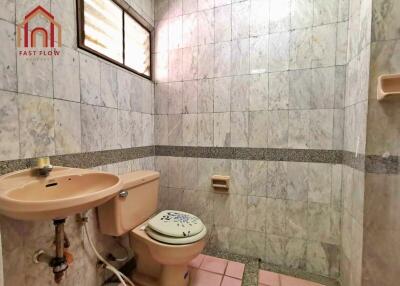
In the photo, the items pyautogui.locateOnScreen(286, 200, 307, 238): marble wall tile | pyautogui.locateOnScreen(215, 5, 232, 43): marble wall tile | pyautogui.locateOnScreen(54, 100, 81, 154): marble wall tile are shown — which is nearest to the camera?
pyautogui.locateOnScreen(54, 100, 81, 154): marble wall tile

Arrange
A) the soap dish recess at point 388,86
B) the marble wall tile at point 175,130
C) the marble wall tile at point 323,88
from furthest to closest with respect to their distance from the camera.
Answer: the marble wall tile at point 175,130 < the marble wall tile at point 323,88 < the soap dish recess at point 388,86

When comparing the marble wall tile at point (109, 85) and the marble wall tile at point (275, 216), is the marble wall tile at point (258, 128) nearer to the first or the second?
the marble wall tile at point (275, 216)

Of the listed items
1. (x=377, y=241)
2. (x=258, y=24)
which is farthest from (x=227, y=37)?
(x=377, y=241)

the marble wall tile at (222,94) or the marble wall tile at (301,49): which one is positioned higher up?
the marble wall tile at (301,49)

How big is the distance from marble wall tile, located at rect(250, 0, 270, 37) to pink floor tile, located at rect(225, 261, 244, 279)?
190 cm

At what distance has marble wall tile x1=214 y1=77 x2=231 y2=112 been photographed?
5.49 feet

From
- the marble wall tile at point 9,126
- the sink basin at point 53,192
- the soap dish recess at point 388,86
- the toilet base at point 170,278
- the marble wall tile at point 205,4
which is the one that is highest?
the marble wall tile at point 205,4

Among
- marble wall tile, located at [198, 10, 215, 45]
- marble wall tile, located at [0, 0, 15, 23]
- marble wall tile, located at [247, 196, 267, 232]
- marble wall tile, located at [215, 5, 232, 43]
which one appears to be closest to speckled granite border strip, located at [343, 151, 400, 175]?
marble wall tile, located at [247, 196, 267, 232]

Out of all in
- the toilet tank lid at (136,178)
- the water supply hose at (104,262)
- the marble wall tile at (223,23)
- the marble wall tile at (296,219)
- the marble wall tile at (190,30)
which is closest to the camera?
the water supply hose at (104,262)

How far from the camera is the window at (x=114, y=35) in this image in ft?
4.21

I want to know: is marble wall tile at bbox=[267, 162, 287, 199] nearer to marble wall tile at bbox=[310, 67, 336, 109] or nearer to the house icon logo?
marble wall tile at bbox=[310, 67, 336, 109]

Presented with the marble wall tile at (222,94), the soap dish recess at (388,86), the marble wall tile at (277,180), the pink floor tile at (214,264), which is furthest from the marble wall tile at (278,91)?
the pink floor tile at (214,264)

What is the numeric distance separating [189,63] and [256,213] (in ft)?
4.77

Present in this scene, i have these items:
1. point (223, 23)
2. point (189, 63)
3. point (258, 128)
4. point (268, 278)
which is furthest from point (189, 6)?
point (268, 278)
